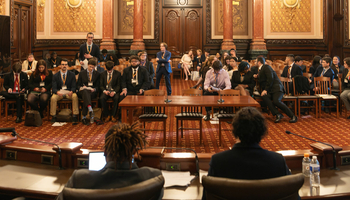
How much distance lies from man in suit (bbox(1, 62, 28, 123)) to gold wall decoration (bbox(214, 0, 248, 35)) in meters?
10.2

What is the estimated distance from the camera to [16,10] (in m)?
12.8

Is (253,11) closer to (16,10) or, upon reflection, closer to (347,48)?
(347,48)

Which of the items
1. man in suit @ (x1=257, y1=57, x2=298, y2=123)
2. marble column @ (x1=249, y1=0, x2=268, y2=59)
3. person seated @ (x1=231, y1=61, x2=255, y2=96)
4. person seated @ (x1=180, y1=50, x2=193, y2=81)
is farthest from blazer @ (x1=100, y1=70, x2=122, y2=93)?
marble column @ (x1=249, y1=0, x2=268, y2=59)

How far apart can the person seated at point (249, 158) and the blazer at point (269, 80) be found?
16.9 ft

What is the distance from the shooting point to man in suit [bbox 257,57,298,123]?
7.06m

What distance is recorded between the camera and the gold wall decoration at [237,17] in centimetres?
1578

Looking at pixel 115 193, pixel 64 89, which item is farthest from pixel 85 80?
pixel 115 193

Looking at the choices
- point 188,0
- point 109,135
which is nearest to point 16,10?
point 188,0

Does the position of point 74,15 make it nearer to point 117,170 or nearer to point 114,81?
point 114,81

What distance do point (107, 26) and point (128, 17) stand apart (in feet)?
6.40

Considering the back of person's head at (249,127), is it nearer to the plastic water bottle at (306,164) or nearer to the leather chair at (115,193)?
the leather chair at (115,193)

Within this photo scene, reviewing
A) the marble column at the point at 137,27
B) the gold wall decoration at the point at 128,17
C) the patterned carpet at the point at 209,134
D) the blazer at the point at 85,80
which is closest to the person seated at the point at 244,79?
the patterned carpet at the point at 209,134

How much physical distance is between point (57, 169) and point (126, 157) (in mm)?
1249

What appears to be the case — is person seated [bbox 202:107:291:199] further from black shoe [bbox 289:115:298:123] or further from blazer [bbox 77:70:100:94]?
blazer [bbox 77:70:100:94]
